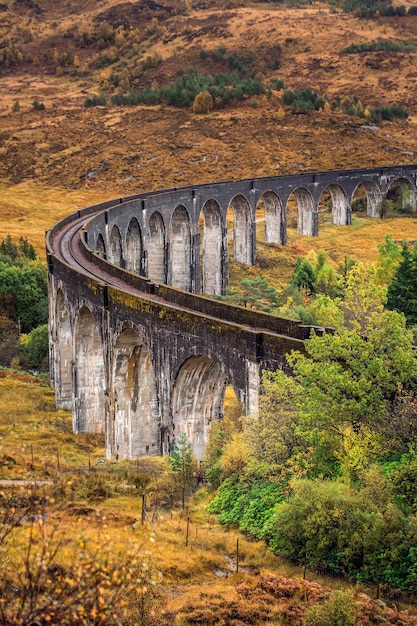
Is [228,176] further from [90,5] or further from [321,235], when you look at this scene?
[90,5]

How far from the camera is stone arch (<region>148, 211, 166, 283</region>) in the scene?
64875 mm

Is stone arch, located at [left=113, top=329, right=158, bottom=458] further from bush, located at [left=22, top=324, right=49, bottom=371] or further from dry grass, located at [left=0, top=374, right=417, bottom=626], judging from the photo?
bush, located at [left=22, top=324, right=49, bottom=371]

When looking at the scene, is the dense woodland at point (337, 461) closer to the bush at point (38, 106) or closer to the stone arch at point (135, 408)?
the stone arch at point (135, 408)

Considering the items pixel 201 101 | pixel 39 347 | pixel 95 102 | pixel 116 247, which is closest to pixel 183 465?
pixel 39 347

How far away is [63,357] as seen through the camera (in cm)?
4362

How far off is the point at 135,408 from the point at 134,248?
29663 mm

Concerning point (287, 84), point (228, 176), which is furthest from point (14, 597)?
point (287, 84)

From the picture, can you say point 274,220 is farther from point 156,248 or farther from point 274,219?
point 156,248

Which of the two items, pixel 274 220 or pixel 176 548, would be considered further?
pixel 274 220

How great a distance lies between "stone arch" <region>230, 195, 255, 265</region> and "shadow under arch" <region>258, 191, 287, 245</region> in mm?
4892

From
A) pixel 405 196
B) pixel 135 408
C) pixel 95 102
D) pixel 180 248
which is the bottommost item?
pixel 135 408

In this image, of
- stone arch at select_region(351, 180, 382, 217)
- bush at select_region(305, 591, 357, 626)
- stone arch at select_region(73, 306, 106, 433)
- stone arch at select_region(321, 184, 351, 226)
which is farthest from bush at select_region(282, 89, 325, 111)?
bush at select_region(305, 591, 357, 626)

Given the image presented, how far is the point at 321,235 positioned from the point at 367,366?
65.9 m

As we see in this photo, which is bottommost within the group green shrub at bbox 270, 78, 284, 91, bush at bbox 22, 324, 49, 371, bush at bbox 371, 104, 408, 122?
bush at bbox 22, 324, 49, 371
